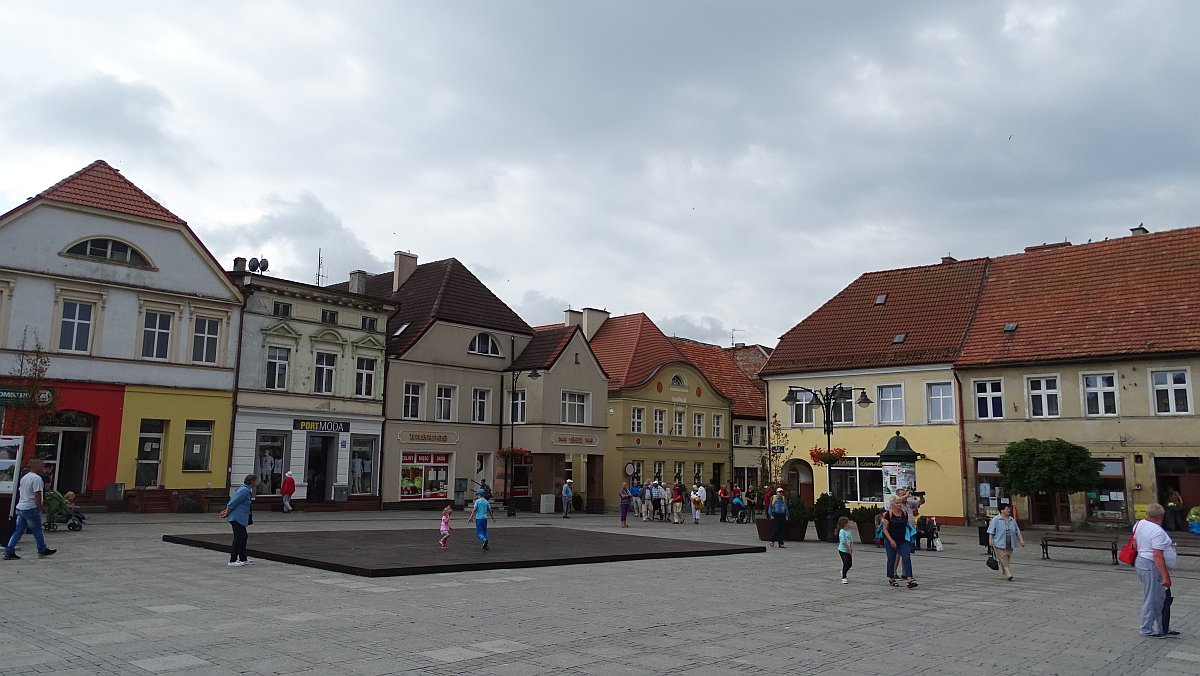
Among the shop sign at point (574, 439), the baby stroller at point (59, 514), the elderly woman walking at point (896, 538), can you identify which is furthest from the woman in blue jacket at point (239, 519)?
the shop sign at point (574, 439)

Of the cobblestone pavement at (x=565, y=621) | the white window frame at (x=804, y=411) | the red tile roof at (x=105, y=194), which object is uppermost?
the red tile roof at (x=105, y=194)

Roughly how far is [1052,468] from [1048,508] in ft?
18.1

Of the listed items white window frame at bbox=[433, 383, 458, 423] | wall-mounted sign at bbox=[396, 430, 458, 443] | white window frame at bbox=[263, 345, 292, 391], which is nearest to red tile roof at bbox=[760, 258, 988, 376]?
white window frame at bbox=[433, 383, 458, 423]

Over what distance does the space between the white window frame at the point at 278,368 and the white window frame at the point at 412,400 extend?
553cm

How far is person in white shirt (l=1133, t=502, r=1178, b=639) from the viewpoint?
35.7 feet

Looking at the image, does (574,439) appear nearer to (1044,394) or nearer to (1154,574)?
(1044,394)

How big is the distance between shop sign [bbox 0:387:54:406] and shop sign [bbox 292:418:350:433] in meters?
9.01

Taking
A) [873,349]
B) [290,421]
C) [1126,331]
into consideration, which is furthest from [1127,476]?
[290,421]

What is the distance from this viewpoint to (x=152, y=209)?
3203 cm

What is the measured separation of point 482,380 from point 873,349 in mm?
18364

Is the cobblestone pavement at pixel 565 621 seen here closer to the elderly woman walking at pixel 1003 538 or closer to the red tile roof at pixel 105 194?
the elderly woman walking at pixel 1003 538

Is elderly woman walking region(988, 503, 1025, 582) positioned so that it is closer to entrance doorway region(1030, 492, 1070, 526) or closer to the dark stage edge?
the dark stage edge

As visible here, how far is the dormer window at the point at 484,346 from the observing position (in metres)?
42.9

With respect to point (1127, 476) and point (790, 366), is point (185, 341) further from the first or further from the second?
point (1127, 476)
